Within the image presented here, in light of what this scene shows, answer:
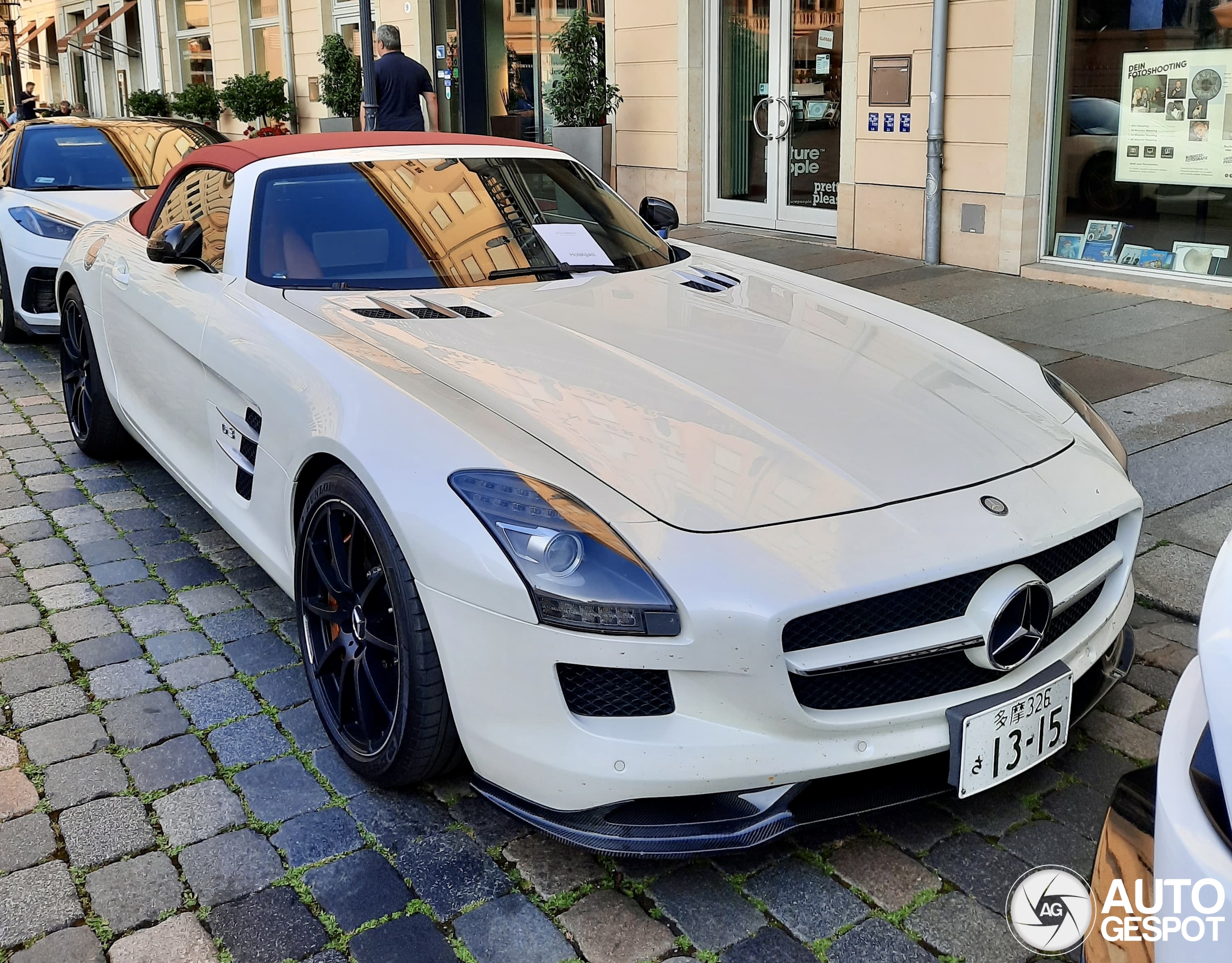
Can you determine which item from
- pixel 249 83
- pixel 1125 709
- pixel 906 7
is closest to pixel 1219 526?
pixel 1125 709

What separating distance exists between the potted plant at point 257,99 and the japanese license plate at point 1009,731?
1784cm

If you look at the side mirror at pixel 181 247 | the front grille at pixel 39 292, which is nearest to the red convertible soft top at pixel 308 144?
the side mirror at pixel 181 247

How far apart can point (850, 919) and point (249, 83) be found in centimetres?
1881

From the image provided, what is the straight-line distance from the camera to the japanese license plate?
7.88 feet

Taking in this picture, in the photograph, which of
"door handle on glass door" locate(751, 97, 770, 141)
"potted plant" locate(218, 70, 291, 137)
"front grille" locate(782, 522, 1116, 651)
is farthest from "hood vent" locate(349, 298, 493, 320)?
"potted plant" locate(218, 70, 291, 137)

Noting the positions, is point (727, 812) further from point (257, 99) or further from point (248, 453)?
point (257, 99)

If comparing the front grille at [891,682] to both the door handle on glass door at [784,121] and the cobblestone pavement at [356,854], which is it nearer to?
the cobblestone pavement at [356,854]

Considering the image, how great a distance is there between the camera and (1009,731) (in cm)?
247

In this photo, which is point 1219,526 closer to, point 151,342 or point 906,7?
point 151,342

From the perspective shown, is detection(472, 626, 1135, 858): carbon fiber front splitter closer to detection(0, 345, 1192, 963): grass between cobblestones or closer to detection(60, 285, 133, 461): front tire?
detection(0, 345, 1192, 963): grass between cobblestones

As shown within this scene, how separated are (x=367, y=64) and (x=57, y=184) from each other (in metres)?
3.30

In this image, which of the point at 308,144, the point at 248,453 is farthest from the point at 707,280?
the point at 248,453

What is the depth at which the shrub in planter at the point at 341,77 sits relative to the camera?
55.2ft

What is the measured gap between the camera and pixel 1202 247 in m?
8.27
